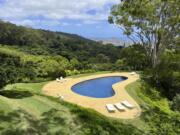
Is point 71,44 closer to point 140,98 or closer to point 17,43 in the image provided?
point 17,43

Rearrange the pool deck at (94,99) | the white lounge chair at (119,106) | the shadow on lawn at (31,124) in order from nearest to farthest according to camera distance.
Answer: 1. the shadow on lawn at (31,124)
2. the pool deck at (94,99)
3. the white lounge chair at (119,106)

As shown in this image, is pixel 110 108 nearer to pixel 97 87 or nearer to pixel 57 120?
pixel 57 120

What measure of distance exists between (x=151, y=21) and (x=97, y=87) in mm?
6742

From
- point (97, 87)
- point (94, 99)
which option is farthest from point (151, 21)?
point (94, 99)

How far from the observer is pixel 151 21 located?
1079 inches

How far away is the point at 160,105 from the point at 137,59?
594 inches

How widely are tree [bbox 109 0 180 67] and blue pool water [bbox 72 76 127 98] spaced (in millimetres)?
4377

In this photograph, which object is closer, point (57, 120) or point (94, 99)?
point (57, 120)

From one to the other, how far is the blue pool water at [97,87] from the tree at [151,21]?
4.38m

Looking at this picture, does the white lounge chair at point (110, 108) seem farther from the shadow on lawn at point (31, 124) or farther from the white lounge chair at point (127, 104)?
the shadow on lawn at point (31, 124)

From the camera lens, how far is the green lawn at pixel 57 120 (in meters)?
12.6

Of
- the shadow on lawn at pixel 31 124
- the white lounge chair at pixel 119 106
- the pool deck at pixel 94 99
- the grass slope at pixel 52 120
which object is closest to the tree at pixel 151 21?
the pool deck at pixel 94 99

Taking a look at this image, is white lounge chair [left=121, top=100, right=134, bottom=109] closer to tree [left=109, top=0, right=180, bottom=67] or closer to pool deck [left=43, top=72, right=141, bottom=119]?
pool deck [left=43, top=72, right=141, bottom=119]

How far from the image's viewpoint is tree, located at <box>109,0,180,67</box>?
26.7m
